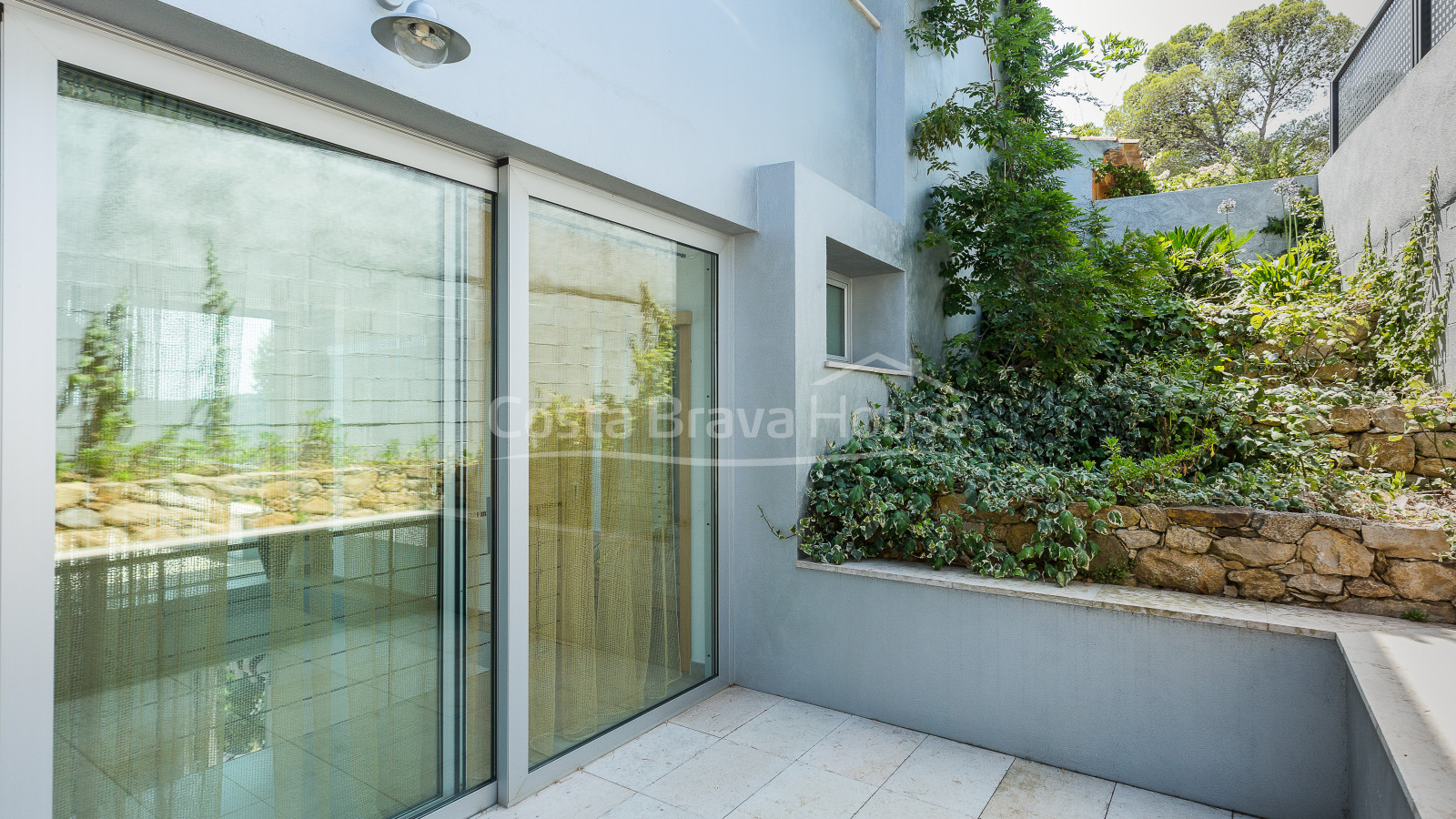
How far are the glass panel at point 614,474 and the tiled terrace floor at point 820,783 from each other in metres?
0.24

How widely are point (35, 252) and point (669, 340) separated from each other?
2357mm

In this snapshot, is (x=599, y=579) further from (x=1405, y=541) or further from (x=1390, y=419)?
(x=1390, y=419)

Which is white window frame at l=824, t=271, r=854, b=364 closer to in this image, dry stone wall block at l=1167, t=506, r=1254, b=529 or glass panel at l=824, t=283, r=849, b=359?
glass panel at l=824, t=283, r=849, b=359

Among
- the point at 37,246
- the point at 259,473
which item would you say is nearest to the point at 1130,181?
the point at 259,473

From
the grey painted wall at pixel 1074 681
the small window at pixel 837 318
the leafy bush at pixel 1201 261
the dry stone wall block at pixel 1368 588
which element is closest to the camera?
the grey painted wall at pixel 1074 681

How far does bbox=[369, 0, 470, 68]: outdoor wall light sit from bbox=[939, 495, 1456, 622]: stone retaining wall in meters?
3.14

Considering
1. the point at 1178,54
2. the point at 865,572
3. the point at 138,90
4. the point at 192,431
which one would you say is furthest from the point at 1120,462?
the point at 1178,54

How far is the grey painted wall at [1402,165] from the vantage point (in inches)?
168

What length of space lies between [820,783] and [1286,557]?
224cm

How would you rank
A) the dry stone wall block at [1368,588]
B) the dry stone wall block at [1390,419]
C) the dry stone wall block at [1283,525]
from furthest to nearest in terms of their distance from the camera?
the dry stone wall block at [1390,419] < the dry stone wall block at [1283,525] < the dry stone wall block at [1368,588]

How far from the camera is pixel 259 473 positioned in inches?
80.8

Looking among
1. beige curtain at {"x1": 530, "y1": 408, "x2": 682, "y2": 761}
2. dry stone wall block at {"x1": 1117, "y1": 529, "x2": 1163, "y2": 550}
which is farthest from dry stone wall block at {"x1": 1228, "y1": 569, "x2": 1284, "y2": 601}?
beige curtain at {"x1": 530, "y1": 408, "x2": 682, "y2": 761}

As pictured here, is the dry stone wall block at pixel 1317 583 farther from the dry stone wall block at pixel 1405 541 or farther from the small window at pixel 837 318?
the small window at pixel 837 318

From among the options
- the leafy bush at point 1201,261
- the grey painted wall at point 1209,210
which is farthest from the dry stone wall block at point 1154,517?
the grey painted wall at point 1209,210
